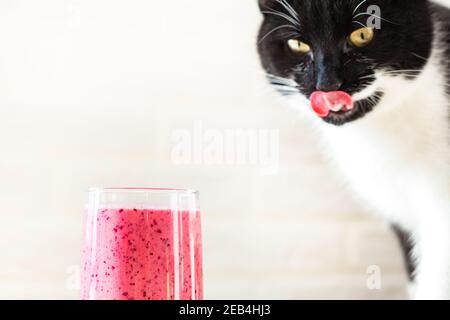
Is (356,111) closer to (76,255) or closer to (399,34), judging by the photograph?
(399,34)

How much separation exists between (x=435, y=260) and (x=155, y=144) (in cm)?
48

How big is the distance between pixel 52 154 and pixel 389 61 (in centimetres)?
55

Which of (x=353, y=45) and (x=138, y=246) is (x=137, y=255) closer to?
(x=138, y=246)

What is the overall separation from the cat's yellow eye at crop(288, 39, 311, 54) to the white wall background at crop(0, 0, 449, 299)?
0.43 feet

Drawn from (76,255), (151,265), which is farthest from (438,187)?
(76,255)

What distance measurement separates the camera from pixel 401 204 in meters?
0.97

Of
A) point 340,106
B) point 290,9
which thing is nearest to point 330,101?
point 340,106

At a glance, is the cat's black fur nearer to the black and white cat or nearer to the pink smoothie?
the black and white cat

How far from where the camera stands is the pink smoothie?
27.0 inches

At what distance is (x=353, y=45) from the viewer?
840 millimetres

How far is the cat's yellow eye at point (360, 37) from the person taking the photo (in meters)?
0.84

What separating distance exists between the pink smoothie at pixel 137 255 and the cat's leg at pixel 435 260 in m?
0.40
